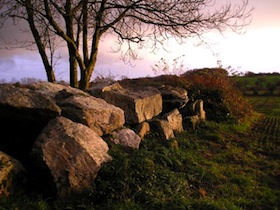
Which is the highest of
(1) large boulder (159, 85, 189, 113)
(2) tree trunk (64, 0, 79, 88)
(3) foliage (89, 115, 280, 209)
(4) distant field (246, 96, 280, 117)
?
(2) tree trunk (64, 0, 79, 88)

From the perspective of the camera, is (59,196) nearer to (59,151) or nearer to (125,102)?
(59,151)

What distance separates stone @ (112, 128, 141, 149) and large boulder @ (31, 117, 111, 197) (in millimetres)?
1217

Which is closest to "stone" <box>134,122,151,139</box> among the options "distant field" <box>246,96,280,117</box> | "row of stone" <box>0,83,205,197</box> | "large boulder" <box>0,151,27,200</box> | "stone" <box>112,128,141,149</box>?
"row of stone" <box>0,83,205,197</box>

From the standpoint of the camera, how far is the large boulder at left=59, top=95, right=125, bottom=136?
245 inches

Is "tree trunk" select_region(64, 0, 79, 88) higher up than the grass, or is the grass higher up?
"tree trunk" select_region(64, 0, 79, 88)

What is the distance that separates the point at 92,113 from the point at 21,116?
1.34m

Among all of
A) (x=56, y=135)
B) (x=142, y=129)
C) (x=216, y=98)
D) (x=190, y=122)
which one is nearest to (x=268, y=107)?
(x=216, y=98)

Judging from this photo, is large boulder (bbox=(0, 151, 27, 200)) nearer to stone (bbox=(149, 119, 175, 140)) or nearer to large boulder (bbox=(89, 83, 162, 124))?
large boulder (bbox=(89, 83, 162, 124))

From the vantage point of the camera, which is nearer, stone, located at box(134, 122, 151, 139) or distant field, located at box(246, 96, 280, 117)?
stone, located at box(134, 122, 151, 139)

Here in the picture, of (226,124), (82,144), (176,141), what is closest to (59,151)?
(82,144)

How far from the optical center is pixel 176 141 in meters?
8.36

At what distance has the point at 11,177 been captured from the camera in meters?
4.96

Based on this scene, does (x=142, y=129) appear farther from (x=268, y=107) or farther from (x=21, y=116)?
(x=268, y=107)

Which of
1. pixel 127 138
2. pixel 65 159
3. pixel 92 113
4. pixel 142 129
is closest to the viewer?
pixel 65 159
